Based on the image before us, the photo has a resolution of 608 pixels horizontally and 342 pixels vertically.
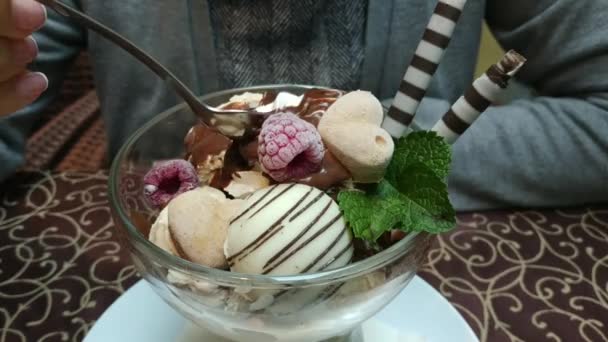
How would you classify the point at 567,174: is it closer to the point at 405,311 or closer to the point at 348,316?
the point at 405,311

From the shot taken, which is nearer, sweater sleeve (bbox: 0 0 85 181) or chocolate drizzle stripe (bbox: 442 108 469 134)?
chocolate drizzle stripe (bbox: 442 108 469 134)

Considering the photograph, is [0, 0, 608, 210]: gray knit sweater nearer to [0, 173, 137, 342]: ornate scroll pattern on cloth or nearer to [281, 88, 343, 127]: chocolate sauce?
[0, 173, 137, 342]: ornate scroll pattern on cloth

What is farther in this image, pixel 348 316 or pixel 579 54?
pixel 579 54

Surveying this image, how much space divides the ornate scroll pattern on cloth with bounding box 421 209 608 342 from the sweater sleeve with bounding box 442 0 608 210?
1.5 inches

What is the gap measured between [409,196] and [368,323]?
18 centimetres

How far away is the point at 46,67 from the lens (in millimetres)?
1033

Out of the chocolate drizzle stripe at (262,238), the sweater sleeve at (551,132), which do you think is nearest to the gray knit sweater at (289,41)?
the sweater sleeve at (551,132)

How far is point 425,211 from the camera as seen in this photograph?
18.6 inches

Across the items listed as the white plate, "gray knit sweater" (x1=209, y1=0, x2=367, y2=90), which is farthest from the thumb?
"gray knit sweater" (x1=209, y1=0, x2=367, y2=90)

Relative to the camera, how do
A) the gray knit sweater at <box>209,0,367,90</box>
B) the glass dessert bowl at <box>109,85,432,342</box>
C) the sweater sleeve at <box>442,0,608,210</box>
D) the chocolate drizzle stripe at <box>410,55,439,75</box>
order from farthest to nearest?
the gray knit sweater at <box>209,0,367,90</box> < the sweater sleeve at <box>442,0,608,210</box> < the chocolate drizzle stripe at <box>410,55,439,75</box> < the glass dessert bowl at <box>109,85,432,342</box>

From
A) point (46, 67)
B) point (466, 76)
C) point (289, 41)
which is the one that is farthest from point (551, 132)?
point (46, 67)

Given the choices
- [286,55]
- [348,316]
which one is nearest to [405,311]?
[348,316]

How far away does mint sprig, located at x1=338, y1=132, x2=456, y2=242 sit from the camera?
449 millimetres

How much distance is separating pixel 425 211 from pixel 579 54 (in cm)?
65
